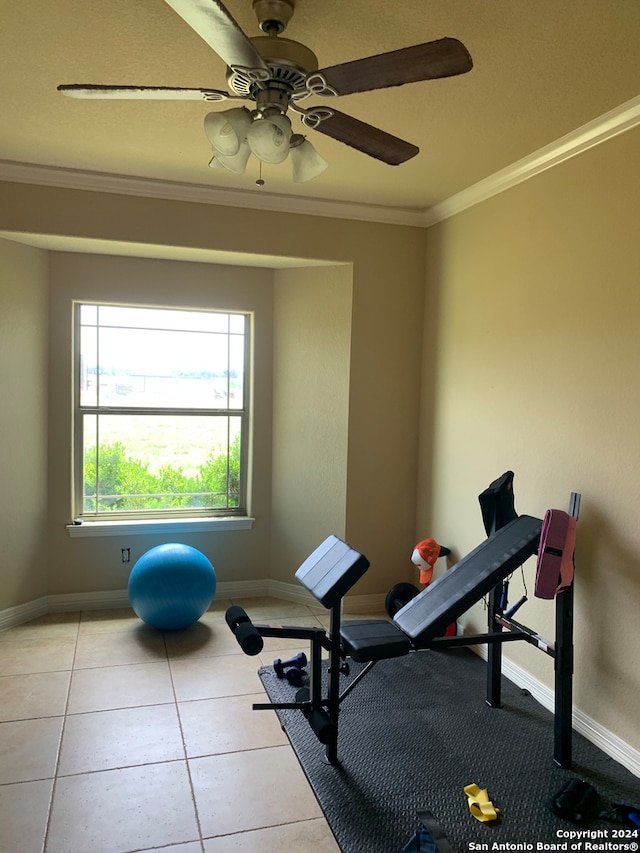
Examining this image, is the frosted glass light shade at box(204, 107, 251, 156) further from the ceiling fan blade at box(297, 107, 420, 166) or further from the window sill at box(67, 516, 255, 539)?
the window sill at box(67, 516, 255, 539)

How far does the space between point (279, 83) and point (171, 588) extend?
8.91 feet

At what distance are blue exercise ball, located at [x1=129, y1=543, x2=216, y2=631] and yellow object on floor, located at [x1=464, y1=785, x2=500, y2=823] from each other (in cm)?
188

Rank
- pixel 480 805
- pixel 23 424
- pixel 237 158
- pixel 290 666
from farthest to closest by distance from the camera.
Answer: pixel 23 424, pixel 290 666, pixel 480 805, pixel 237 158

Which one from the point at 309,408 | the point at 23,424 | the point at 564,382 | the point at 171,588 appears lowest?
the point at 171,588

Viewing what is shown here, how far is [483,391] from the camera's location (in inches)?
136

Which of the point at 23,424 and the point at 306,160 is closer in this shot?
the point at 306,160

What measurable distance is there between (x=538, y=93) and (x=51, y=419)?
3294 millimetres

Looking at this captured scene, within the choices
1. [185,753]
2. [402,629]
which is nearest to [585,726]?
[402,629]

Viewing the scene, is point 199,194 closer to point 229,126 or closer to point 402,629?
point 229,126

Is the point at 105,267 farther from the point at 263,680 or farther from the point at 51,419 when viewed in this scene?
the point at 263,680

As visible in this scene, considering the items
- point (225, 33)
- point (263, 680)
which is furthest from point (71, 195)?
point (263, 680)

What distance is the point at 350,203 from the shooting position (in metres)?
3.88

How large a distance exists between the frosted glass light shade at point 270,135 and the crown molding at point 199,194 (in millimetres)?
1958

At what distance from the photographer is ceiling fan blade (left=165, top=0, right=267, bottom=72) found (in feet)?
4.33
